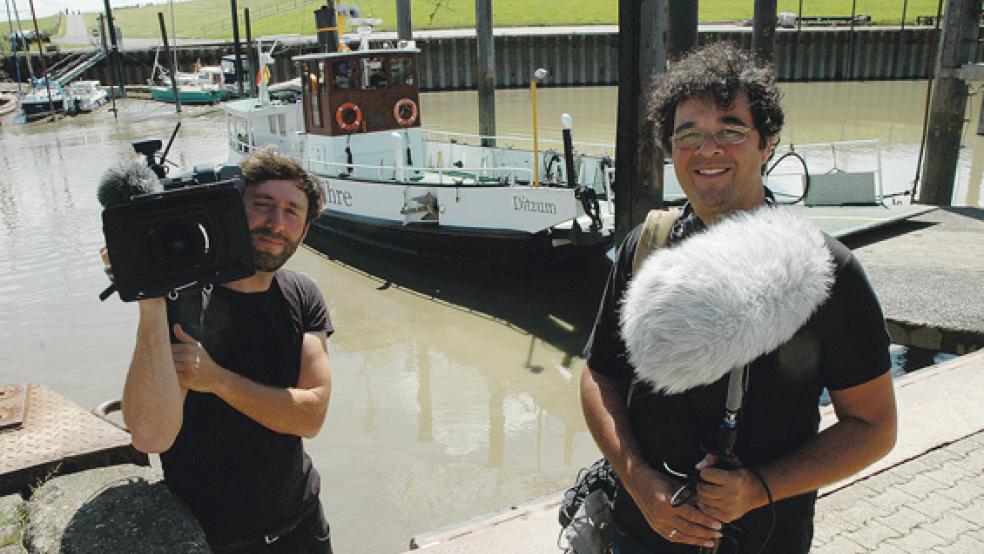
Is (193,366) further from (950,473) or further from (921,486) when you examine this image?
(950,473)

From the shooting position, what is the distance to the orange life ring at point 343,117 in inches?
496

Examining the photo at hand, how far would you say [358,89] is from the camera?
12.7m

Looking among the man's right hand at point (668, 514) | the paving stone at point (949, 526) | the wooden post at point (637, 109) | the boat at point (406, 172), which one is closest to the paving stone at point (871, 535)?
the paving stone at point (949, 526)

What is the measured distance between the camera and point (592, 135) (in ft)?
74.8

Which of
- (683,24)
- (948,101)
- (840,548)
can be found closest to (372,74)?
(683,24)

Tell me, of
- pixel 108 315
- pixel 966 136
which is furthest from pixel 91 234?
pixel 966 136

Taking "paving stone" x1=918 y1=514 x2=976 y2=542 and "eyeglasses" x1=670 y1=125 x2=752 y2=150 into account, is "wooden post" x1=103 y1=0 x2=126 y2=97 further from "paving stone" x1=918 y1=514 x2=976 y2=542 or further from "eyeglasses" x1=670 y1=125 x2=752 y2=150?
"eyeglasses" x1=670 y1=125 x2=752 y2=150

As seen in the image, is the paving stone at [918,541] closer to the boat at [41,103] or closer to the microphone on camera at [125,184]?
the microphone on camera at [125,184]

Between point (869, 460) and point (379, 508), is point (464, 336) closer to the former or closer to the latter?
point (379, 508)

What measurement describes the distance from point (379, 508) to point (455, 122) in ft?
76.4

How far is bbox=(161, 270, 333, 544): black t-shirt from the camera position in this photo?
77.8 inches

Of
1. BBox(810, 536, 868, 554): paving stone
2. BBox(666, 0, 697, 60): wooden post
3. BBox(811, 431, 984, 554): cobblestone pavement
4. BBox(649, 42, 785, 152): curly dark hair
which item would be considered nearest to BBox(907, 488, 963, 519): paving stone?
BBox(811, 431, 984, 554): cobblestone pavement

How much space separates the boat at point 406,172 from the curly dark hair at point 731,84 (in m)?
7.67

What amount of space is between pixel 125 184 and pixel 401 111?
1181 cm
